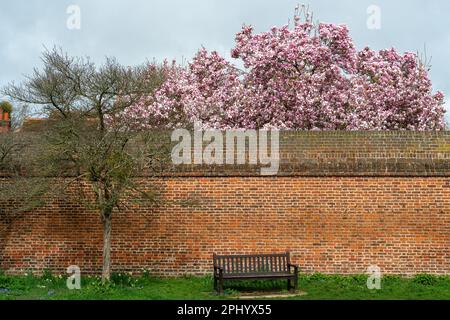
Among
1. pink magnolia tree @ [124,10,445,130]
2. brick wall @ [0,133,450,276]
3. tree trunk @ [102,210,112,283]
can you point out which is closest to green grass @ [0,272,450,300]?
tree trunk @ [102,210,112,283]

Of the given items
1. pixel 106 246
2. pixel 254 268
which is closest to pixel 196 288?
pixel 254 268

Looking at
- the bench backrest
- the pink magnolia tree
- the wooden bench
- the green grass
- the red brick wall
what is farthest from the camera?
the pink magnolia tree

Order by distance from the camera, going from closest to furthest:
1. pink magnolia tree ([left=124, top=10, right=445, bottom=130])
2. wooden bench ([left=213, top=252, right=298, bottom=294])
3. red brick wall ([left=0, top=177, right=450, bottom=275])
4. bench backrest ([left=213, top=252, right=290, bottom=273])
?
wooden bench ([left=213, top=252, right=298, bottom=294]) → bench backrest ([left=213, top=252, right=290, bottom=273]) → red brick wall ([left=0, top=177, right=450, bottom=275]) → pink magnolia tree ([left=124, top=10, right=445, bottom=130])

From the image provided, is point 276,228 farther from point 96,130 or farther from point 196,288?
point 96,130

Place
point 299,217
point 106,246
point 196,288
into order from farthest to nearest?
point 299,217, point 106,246, point 196,288

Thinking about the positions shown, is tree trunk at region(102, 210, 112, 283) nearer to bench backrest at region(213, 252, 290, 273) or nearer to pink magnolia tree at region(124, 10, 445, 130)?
bench backrest at region(213, 252, 290, 273)

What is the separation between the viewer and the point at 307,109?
19375 millimetres

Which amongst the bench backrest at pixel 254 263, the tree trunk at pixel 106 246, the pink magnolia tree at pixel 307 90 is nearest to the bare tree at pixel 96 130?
the tree trunk at pixel 106 246

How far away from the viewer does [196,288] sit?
10.9 meters

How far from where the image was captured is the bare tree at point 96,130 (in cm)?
1050

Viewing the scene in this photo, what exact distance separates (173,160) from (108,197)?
1716mm

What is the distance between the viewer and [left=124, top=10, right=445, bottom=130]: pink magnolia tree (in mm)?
19766

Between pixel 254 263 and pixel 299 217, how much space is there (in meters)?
1.52

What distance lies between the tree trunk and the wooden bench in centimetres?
211
